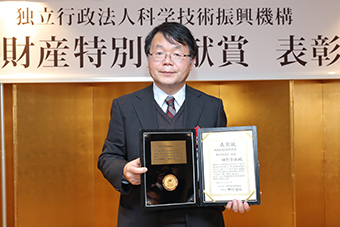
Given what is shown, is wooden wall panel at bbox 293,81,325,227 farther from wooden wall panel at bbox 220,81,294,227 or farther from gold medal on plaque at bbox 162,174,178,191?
gold medal on plaque at bbox 162,174,178,191

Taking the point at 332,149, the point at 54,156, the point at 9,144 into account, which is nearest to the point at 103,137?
the point at 54,156

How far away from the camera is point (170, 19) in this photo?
122 inches

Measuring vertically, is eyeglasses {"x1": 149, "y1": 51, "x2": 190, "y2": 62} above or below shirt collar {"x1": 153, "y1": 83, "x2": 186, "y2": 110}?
above

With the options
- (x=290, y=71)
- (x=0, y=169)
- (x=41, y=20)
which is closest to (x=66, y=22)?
(x=41, y=20)

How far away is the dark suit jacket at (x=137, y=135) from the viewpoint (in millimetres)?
1571

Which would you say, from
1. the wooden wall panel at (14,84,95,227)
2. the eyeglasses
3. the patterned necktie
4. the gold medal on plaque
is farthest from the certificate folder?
the wooden wall panel at (14,84,95,227)

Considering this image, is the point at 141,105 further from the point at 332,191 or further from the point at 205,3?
the point at 332,191

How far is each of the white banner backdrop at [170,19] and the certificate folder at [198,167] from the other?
1.71 metres

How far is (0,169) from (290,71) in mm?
3164

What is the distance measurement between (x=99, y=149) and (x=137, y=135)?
6.70 feet

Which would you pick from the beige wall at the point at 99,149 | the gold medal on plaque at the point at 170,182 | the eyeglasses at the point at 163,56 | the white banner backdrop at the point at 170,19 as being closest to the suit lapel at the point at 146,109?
the eyeglasses at the point at 163,56

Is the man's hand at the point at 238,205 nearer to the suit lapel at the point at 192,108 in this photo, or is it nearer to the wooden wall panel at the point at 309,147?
the suit lapel at the point at 192,108

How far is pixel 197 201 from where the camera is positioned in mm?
Answer: 1417

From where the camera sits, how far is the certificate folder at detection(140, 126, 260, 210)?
1.39 m
